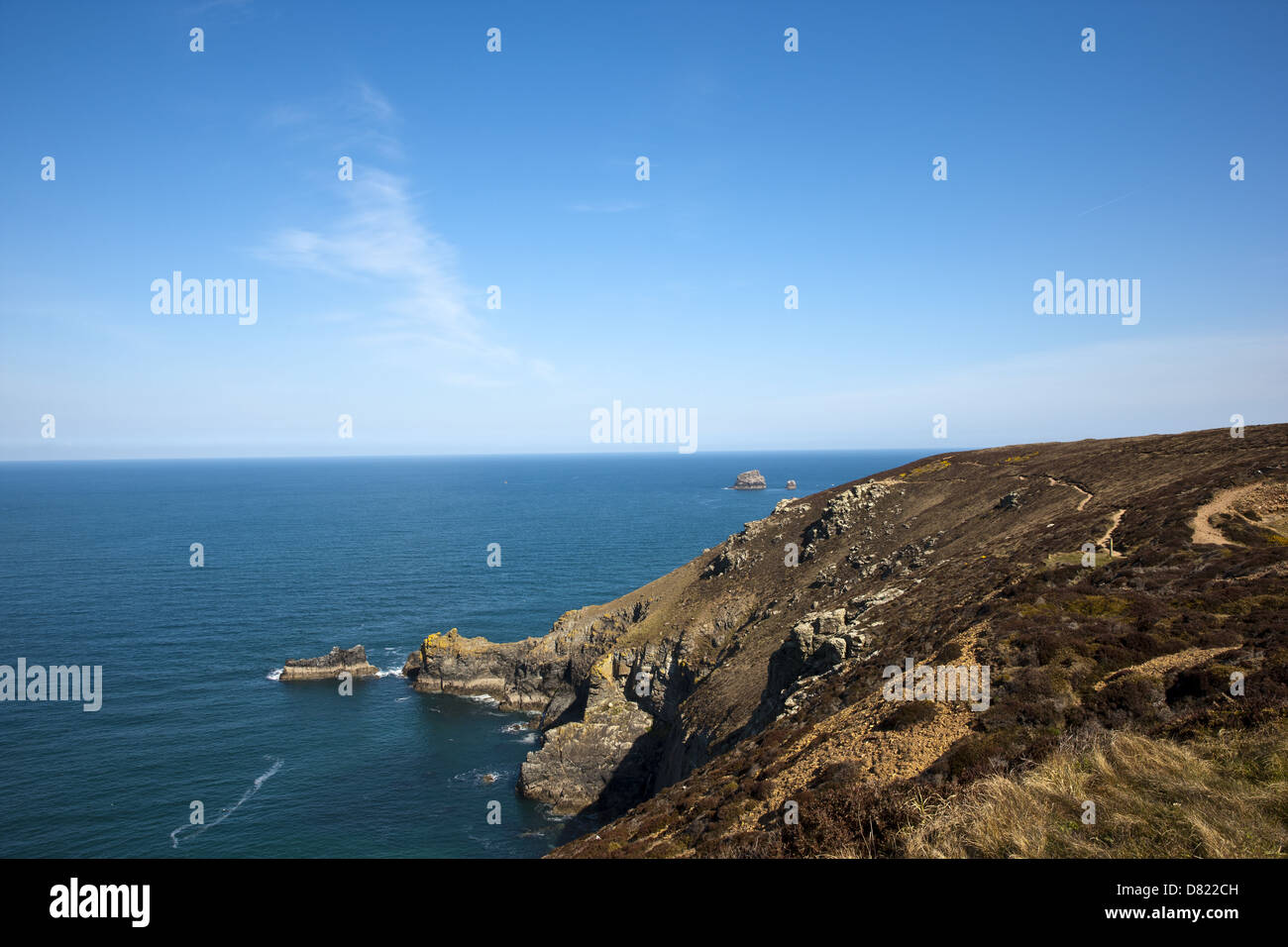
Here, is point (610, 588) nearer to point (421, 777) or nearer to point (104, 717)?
point (421, 777)

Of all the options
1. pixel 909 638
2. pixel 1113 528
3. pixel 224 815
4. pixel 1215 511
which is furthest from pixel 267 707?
pixel 1215 511

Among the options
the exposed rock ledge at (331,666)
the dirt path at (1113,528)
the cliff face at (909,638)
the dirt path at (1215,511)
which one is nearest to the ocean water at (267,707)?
the exposed rock ledge at (331,666)

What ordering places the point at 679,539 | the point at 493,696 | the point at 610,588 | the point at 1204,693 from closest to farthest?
the point at 1204,693 < the point at 493,696 < the point at 610,588 < the point at 679,539

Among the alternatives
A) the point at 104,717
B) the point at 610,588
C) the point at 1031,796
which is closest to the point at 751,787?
the point at 1031,796

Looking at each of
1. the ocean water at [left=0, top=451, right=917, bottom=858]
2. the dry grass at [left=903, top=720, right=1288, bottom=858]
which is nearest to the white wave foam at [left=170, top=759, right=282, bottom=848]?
the ocean water at [left=0, top=451, right=917, bottom=858]

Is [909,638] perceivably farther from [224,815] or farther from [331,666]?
[331,666]

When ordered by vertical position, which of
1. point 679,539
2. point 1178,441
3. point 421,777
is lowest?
point 421,777
